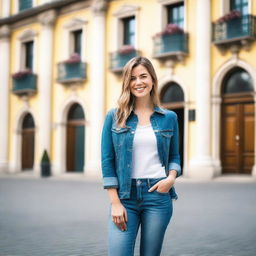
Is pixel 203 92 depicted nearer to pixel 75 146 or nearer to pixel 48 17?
pixel 75 146

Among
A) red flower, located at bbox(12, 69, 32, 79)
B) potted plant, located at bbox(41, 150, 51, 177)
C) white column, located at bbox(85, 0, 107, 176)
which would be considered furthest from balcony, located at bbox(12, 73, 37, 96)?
white column, located at bbox(85, 0, 107, 176)

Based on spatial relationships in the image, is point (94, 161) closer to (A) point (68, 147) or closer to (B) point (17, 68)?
(A) point (68, 147)

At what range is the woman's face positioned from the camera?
3.06 metres

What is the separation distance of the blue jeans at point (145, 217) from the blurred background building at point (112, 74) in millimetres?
15598

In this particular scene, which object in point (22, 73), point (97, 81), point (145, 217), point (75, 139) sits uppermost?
point (22, 73)

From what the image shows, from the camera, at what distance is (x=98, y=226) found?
7.84 metres

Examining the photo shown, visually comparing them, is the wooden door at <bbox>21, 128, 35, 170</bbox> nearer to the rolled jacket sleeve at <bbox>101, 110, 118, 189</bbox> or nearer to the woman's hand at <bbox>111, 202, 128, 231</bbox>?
the rolled jacket sleeve at <bbox>101, 110, 118, 189</bbox>

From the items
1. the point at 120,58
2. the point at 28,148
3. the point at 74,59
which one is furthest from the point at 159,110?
the point at 28,148

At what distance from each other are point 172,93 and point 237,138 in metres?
3.53

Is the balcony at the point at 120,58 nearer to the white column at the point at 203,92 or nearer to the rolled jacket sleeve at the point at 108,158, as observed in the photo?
the white column at the point at 203,92

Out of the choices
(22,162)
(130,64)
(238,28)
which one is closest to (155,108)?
(130,64)

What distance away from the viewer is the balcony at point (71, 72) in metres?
23.5

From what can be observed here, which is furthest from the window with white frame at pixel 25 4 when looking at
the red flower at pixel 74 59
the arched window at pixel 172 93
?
the arched window at pixel 172 93

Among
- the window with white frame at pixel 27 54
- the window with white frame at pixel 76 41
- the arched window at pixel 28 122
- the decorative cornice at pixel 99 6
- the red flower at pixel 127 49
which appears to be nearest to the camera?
the red flower at pixel 127 49
